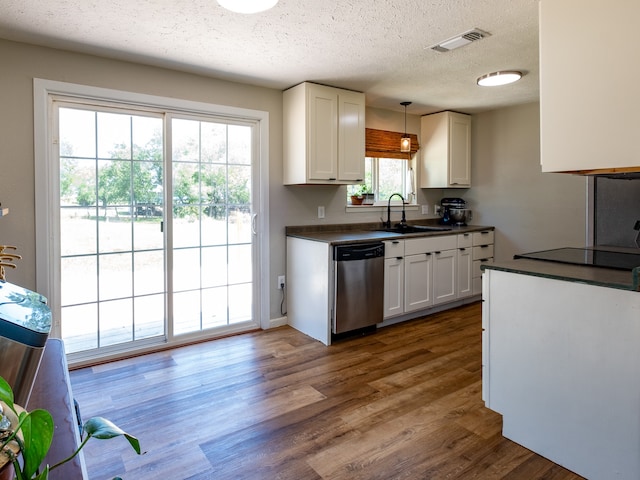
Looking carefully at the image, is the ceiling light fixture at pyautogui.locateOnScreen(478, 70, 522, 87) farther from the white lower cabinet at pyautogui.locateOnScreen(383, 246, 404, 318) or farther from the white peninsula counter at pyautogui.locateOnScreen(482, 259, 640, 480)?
the white peninsula counter at pyautogui.locateOnScreen(482, 259, 640, 480)

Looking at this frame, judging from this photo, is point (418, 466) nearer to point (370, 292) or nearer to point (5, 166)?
point (370, 292)

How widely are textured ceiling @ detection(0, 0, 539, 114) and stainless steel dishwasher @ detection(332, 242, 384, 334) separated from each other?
4.89 feet

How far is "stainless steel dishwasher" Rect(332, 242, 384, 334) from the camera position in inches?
136

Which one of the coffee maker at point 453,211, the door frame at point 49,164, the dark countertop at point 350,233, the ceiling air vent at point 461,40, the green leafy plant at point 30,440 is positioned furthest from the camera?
the coffee maker at point 453,211

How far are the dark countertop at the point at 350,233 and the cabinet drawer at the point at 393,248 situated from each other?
0.16 ft

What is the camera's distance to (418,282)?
13.5 ft

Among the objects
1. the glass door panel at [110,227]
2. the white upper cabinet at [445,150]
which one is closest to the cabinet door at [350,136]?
the white upper cabinet at [445,150]

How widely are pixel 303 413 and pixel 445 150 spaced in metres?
3.59

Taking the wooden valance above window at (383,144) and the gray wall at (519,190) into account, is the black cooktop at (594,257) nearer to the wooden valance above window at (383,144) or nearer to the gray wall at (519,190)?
the gray wall at (519,190)

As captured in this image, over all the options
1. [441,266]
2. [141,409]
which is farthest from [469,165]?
[141,409]

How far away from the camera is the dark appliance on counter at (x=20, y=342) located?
0.73 metres

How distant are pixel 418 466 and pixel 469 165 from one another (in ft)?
13.2

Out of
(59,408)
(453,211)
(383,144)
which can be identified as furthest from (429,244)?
(59,408)

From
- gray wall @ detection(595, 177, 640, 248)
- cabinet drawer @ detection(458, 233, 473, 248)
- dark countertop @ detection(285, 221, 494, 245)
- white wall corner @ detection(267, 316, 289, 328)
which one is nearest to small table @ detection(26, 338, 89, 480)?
dark countertop @ detection(285, 221, 494, 245)
